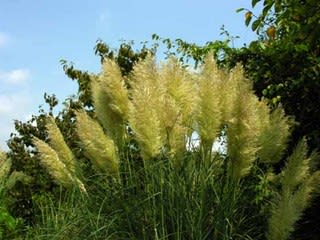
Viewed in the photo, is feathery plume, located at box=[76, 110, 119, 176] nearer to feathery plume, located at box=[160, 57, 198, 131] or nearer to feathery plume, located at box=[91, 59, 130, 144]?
feathery plume, located at box=[91, 59, 130, 144]

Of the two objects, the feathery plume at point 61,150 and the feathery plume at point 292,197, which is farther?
the feathery plume at point 61,150

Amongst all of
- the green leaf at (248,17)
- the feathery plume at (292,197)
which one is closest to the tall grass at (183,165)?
the feathery plume at (292,197)

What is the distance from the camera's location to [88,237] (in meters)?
3.95

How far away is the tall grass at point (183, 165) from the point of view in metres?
3.90

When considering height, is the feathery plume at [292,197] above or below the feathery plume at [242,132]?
below

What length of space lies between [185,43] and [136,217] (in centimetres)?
378

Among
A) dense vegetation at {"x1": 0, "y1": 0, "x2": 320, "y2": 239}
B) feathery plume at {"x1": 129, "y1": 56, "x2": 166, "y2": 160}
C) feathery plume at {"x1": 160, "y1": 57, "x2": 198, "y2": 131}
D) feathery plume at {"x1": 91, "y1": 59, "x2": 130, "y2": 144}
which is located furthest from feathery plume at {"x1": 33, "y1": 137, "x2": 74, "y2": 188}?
feathery plume at {"x1": 160, "y1": 57, "x2": 198, "y2": 131}

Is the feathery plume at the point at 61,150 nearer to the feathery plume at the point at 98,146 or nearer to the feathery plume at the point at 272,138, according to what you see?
the feathery plume at the point at 98,146

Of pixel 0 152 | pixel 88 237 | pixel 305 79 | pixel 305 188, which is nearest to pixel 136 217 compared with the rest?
pixel 88 237

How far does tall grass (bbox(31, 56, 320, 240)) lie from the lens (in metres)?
3.90

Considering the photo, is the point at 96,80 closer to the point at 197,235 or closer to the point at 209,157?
the point at 209,157

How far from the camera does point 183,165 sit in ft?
13.4

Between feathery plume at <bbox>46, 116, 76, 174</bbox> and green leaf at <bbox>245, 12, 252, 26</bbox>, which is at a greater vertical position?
green leaf at <bbox>245, 12, 252, 26</bbox>

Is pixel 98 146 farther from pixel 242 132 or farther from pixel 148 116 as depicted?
pixel 242 132
